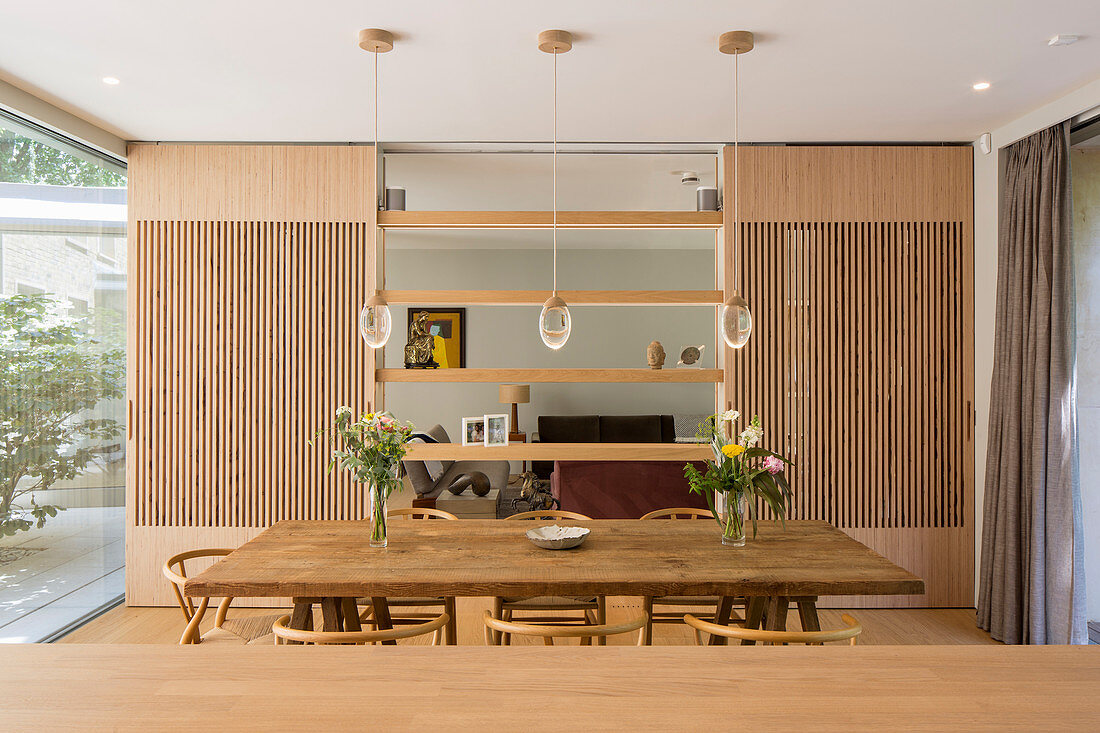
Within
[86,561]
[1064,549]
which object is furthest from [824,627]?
[86,561]

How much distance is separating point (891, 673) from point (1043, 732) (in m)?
0.26

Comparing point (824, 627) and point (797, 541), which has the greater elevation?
point (797, 541)

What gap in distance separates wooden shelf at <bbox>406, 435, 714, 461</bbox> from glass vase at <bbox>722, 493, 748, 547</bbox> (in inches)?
53.5

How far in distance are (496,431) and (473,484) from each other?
156 centimetres

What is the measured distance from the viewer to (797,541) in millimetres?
3086

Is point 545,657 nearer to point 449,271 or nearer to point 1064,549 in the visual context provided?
point 1064,549

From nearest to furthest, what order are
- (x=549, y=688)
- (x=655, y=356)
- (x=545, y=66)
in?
(x=549, y=688)
(x=545, y=66)
(x=655, y=356)

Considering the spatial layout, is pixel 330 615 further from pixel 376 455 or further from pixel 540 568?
pixel 540 568

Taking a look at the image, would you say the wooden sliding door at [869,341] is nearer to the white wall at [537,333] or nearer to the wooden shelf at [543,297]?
the wooden shelf at [543,297]

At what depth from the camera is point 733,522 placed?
296 centimetres

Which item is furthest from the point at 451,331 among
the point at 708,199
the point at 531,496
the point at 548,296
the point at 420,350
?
the point at 708,199

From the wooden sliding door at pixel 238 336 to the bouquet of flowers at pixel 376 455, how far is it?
4.98 feet

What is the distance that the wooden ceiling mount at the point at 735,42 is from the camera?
2.94 metres

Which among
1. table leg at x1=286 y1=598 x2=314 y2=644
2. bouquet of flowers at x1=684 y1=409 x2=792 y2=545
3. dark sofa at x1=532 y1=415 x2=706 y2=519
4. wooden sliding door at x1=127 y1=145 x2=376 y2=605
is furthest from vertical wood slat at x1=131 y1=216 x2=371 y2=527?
bouquet of flowers at x1=684 y1=409 x2=792 y2=545
